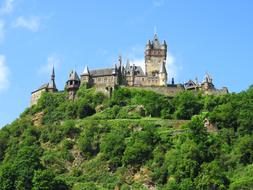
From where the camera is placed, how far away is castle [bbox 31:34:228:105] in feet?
355

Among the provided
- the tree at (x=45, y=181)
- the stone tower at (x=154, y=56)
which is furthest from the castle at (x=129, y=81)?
the tree at (x=45, y=181)

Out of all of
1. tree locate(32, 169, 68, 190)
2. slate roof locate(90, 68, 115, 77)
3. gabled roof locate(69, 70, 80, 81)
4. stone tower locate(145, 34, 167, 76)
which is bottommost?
tree locate(32, 169, 68, 190)

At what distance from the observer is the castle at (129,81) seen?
10831 centimetres

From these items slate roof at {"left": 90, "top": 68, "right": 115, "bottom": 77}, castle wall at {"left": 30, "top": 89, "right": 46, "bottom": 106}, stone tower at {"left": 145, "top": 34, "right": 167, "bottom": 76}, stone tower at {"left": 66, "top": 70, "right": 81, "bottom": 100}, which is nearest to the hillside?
stone tower at {"left": 66, "top": 70, "right": 81, "bottom": 100}

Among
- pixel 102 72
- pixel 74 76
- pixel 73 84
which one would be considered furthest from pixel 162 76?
pixel 73 84

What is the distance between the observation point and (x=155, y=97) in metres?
103

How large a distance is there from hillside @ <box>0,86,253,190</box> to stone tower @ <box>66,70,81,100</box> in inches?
45.0

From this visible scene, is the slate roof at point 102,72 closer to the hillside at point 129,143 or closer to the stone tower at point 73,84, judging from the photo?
the stone tower at point 73,84

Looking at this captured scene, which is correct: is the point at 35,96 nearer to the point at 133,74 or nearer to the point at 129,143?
the point at 133,74

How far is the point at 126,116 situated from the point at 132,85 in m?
12.4

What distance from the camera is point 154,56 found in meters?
120

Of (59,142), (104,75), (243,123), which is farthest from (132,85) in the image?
(243,123)

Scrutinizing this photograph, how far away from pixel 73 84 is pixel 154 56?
17.3 meters

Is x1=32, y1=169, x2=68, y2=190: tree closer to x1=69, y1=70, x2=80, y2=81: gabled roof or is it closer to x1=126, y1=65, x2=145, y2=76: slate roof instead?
x1=69, y1=70, x2=80, y2=81: gabled roof
